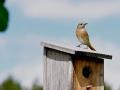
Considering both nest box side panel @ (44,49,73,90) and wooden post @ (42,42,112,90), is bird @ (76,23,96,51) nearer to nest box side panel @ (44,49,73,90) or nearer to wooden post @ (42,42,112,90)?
wooden post @ (42,42,112,90)

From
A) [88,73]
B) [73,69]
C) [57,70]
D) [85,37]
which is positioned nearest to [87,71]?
[88,73]

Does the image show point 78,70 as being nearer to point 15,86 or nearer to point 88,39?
point 88,39

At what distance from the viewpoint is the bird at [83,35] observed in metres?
5.20

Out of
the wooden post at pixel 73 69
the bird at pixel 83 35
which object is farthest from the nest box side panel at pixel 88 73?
the bird at pixel 83 35

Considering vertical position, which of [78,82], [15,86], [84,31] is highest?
[84,31]

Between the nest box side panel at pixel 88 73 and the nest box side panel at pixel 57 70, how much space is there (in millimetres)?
92

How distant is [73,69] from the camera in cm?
468

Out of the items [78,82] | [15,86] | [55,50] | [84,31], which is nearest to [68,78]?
[78,82]

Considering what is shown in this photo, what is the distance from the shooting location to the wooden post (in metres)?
4.69

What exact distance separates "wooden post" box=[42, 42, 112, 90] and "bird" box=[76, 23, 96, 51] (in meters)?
0.28

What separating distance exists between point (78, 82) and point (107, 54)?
2.40 feet

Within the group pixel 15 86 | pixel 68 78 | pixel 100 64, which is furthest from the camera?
pixel 15 86

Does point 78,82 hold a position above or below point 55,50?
below

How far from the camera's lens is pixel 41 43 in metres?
5.37
